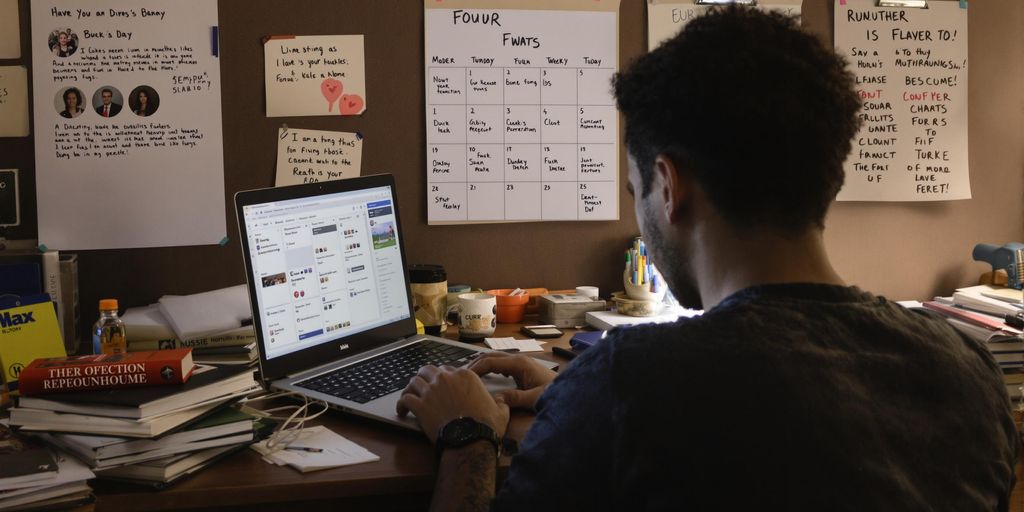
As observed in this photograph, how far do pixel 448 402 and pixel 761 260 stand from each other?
52 cm

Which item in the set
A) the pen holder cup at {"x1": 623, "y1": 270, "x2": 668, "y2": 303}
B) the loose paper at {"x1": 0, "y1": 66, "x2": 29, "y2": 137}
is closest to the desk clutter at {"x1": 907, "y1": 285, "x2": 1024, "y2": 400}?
the pen holder cup at {"x1": 623, "y1": 270, "x2": 668, "y2": 303}

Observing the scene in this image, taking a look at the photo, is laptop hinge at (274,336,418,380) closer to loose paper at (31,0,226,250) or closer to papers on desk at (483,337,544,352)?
papers on desk at (483,337,544,352)

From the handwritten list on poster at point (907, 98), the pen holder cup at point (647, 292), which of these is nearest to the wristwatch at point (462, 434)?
the pen holder cup at point (647, 292)

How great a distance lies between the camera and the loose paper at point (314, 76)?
197 cm

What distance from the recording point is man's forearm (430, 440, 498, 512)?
1053 millimetres

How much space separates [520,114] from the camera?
2092mm

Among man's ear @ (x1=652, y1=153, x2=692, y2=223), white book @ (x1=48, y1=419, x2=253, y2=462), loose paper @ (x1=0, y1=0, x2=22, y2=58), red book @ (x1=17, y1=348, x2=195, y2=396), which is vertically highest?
loose paper @ (x1=0, y1=0, x2=22, y2=58)

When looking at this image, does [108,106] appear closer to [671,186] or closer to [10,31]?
[10,31]

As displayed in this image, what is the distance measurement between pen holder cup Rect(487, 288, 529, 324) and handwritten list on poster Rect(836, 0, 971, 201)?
0.90 m

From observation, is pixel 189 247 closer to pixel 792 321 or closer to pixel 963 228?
pixel 792 321

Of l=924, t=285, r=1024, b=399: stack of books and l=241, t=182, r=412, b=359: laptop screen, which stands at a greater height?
l=241, t=182, r=412, b=359: laptop screen

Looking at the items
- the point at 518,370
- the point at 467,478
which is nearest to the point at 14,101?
the point at 518,370

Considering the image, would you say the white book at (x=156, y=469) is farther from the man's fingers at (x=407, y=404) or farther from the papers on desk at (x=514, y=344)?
the papers on desk at (x=514, y=344)

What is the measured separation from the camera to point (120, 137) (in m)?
1.91
